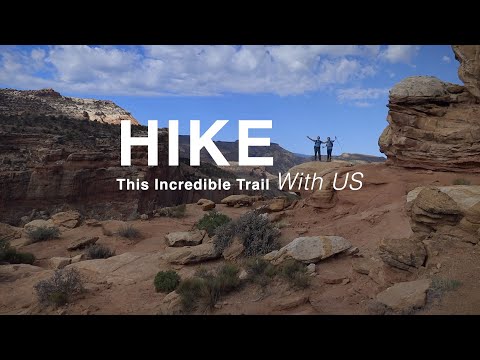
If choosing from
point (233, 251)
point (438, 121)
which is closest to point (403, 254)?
point (233, 251)

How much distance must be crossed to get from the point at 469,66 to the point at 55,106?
133ft

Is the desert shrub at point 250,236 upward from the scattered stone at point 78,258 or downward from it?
upward

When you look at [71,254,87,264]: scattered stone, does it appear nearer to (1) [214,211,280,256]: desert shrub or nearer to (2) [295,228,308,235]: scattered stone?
(1) [214,211,280,256]: desert shrub

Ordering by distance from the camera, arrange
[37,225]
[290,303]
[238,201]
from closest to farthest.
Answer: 1. [290,303]
2. [37,225]
3. [238,201]

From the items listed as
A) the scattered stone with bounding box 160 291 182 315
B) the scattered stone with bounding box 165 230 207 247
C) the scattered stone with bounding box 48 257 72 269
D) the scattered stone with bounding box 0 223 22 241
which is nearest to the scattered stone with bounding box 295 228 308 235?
the scattered stone with bounding box 165 230 207 247

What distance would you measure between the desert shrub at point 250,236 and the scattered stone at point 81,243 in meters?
4.37

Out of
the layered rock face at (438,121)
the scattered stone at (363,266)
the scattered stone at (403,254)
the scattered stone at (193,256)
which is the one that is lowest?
the scattered stone at (193,256)

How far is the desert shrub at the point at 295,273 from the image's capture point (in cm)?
646

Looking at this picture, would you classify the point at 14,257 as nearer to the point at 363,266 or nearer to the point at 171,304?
the point at 171,304

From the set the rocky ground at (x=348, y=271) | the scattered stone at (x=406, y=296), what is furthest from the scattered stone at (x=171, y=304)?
the scattered stone at (x=406, y=296)

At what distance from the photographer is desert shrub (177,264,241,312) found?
19.9ft

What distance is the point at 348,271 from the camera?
281 inches

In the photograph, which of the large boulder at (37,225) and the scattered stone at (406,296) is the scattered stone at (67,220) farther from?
the scattered stone at (406,296)
